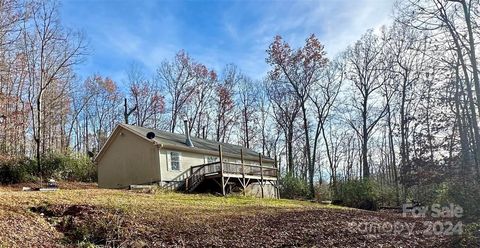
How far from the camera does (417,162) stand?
19391mm

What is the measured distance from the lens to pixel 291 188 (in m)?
30.1

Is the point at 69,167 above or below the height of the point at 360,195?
above

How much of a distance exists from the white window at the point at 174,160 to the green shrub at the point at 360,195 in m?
12.4

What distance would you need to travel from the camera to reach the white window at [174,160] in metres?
21.9

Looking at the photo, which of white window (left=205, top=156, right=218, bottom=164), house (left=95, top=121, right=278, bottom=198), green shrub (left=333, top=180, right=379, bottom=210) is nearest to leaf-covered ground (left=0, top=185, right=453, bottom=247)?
house (left=95, top=121, right=278, bottom=198)

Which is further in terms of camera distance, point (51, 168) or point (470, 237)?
point (51, 168)

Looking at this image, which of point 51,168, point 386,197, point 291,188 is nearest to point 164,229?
point 51,168

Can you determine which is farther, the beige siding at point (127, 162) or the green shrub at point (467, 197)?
the beige siding at point (127, 162)

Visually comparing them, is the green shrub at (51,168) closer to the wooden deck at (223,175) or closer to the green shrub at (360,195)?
the wooden deck at (223,175)

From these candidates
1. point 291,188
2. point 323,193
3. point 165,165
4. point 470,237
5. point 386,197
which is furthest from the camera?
point 323,193

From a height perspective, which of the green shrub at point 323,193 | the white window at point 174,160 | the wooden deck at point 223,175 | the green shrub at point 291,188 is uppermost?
the white window at point 174,160

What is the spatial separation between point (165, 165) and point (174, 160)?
90cm

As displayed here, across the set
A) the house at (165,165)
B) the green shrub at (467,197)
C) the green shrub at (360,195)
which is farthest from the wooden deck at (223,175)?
the green shrub at (467,197)

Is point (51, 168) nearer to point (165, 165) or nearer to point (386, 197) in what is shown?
point (165, 165)
